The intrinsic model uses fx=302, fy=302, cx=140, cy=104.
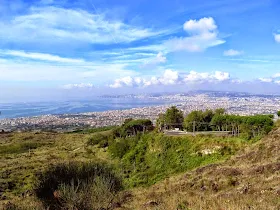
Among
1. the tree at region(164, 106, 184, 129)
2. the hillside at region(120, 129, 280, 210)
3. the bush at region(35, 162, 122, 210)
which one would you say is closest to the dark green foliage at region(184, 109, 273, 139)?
the tree at region(164, 106, 184, 129)

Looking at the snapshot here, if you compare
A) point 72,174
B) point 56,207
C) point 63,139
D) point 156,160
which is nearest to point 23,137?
point 63,139

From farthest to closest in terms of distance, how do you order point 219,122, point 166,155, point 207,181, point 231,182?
point 219,122, point 166,155, point 207,181, point 231,182

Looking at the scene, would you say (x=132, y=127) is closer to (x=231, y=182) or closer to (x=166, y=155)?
(x=166, y=155)

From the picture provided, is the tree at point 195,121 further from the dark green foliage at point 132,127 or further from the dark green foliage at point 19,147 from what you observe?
the dark green foliage at point 19,147

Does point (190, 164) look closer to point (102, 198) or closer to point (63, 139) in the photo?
point (102, 198)

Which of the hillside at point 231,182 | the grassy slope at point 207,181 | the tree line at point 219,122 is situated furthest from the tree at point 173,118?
the hillside at point 231,182

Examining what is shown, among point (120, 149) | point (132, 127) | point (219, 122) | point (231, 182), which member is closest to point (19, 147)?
point (132, 127)

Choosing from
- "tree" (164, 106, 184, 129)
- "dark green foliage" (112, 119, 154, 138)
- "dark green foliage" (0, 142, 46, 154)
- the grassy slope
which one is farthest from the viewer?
"dark green foliage" (0, 142, 46, 154)

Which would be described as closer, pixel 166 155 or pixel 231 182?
pixel 231 182

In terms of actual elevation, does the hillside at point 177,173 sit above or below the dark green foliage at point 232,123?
below

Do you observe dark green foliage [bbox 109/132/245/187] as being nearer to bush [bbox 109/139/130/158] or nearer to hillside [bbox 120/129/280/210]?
bush [bbox 109/139/130/158]

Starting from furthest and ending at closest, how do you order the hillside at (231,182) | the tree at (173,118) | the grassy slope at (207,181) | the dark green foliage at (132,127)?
the dark green foliage at (132,127) → the tree at (173,118) → the hillside at (231,182) → the grassy slope at (207,181)
